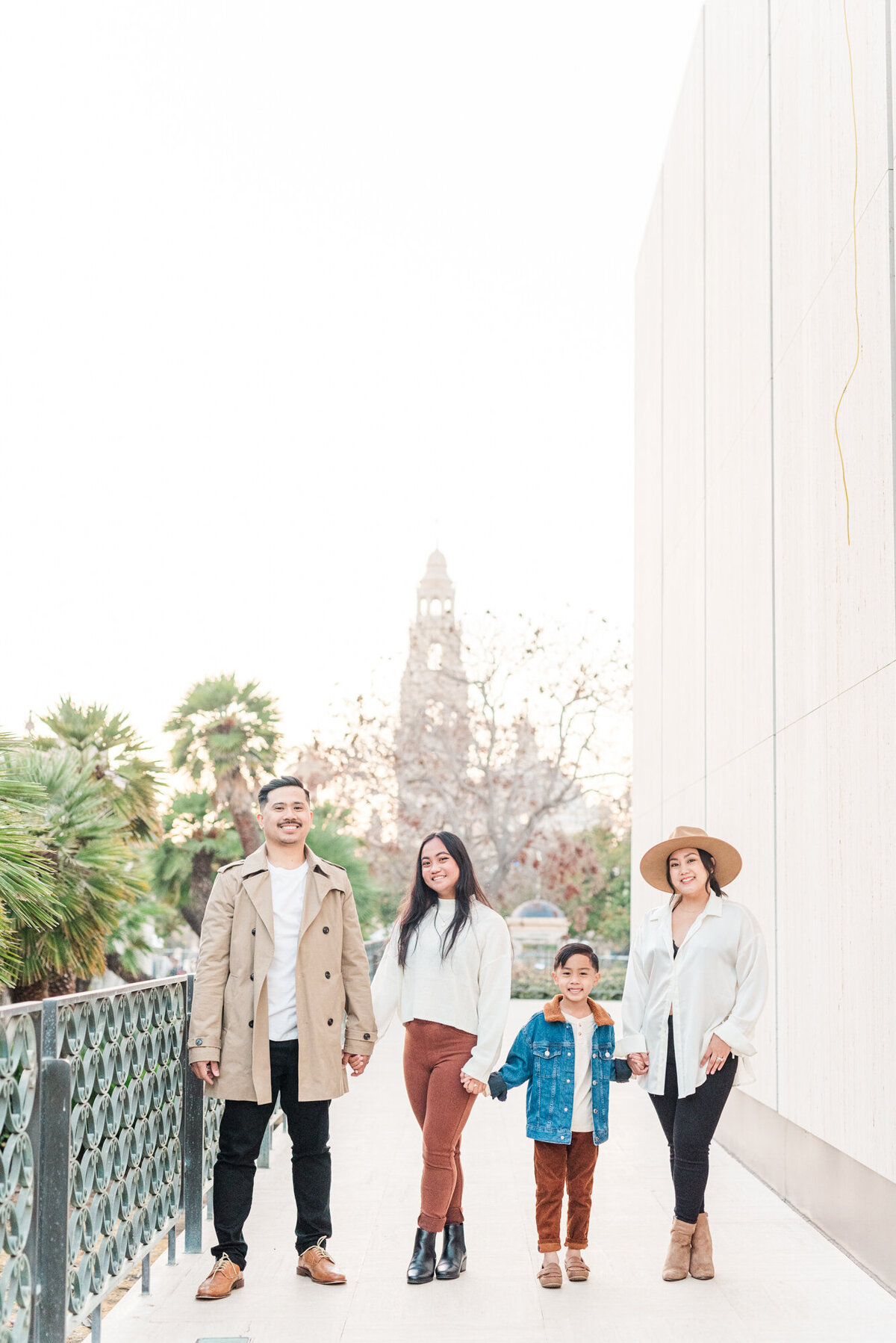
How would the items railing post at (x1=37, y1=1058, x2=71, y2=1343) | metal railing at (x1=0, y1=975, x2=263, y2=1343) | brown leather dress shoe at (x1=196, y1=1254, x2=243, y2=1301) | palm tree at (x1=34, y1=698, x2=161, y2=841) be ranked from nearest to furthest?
1. metal railing at (x1=0, y1=975, x2=263, y2=1343)
2. railing post at (x1=37, y1=1058, x2=71, y2=1343)
3. brown leather dress shoe at (x1=196, y1=1254, x2=243, y2=1301)
4. palm tree at (x1=34, y1=698, x2=161, y2=841)

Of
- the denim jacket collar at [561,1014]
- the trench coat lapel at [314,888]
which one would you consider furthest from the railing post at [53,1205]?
the denim jacket collar at [561,1014]

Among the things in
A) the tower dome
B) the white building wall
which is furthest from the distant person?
the tower dome

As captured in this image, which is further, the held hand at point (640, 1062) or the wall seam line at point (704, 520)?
the wall seam line at point (704, 520)

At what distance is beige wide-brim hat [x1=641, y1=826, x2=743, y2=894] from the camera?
5.31 meters

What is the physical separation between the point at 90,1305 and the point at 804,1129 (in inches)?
149

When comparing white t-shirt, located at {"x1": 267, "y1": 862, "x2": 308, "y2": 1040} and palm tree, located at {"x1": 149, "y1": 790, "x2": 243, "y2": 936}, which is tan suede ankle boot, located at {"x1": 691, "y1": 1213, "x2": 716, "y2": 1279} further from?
palm tree, located at {"x1": 149, "y1": 790, "x2": 243, "y2": 936}

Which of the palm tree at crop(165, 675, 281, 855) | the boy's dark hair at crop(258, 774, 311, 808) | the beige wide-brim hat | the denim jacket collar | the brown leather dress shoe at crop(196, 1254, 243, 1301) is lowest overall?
the brown leather dress shoe at crop(196, 1254, 243, 1301)

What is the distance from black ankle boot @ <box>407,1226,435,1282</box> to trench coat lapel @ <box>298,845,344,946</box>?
4.32ft

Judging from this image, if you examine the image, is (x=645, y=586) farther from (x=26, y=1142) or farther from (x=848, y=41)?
(x=26, y=1142)

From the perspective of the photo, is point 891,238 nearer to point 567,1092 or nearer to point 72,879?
point 567,1092

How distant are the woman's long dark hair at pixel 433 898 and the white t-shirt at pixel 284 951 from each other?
46 centimetres

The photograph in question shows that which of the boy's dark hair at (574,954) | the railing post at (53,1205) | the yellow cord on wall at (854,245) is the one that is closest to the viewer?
the railing post at (53,1205)

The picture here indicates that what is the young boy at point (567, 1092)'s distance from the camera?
4.96 metres

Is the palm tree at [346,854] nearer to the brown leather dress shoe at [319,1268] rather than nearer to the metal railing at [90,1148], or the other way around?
the metal railing at [90,1148]
